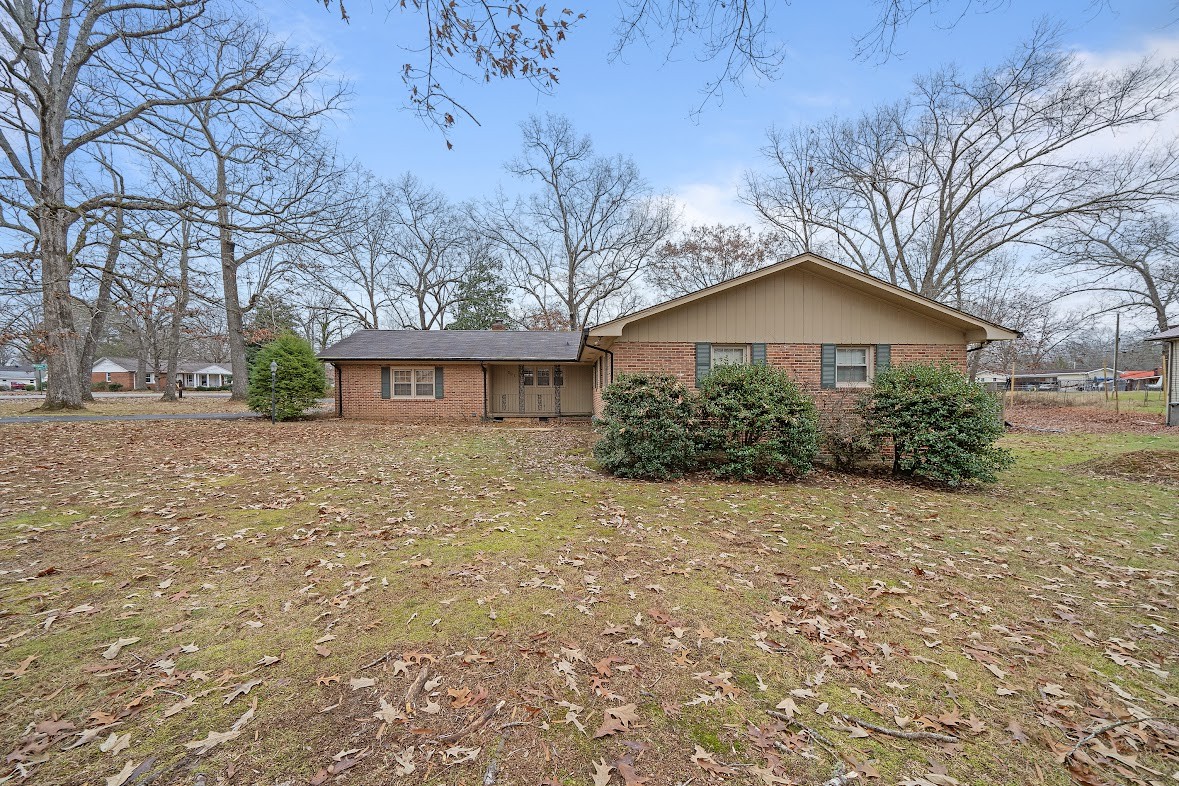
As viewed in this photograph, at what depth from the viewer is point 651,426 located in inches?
333

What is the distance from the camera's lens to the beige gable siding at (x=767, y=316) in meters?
10.9

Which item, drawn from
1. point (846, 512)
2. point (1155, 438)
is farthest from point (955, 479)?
point (1155, 438)

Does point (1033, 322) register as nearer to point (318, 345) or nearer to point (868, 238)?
point (868, 238)

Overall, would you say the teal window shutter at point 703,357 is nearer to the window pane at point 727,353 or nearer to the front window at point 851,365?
the window pane at point 727,353

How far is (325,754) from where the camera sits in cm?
218

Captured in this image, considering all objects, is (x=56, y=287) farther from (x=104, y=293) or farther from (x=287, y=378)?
(x=287, y=378)

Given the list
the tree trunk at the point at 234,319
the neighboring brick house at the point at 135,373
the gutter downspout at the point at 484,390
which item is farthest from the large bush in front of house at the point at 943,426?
the neighboring brick house at the point at 135,373

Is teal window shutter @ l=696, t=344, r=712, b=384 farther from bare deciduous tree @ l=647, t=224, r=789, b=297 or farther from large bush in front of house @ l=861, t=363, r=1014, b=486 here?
bare deciduous tree @ l=647, t=224, r=789, b=297

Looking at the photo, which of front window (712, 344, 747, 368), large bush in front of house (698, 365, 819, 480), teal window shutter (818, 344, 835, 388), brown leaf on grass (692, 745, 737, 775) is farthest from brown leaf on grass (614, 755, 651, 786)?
teal window shutter (818, 344, 835, 388)

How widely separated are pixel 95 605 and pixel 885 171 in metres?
29.2

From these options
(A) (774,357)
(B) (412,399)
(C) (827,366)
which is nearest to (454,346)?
(B) (412,399)

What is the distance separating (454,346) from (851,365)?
15.1m

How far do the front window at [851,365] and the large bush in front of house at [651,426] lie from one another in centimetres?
487

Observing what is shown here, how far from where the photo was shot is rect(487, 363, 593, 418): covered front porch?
2017 centimetres
